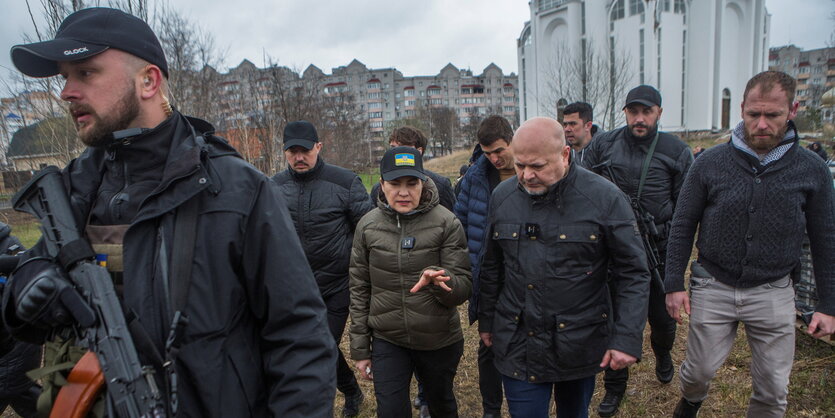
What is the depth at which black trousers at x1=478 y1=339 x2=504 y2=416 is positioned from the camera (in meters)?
3.45

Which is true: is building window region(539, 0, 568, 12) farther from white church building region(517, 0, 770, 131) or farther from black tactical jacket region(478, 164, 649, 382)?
black tactical jacket region(478, 164, 649, 382)

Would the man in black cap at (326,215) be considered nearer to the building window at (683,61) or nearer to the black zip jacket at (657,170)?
the black zip jacket at (657,170)

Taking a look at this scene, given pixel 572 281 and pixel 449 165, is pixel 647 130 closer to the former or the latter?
pixel 572 281

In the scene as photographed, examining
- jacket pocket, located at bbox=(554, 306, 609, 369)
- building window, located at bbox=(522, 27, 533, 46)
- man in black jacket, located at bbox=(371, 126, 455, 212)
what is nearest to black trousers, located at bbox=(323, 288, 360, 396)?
man in black jacket, located at bbox=(371, 126, 455, 212)

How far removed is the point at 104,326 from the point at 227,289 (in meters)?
0.32

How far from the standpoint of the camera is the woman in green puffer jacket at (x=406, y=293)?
9.27 feet

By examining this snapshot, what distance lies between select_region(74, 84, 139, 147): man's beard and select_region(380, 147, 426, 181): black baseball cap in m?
1.66

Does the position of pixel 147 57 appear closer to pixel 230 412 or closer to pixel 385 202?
pixel 230 412

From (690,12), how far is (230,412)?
41206 mm

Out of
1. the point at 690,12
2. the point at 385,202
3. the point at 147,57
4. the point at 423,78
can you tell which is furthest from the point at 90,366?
the point at 423,78

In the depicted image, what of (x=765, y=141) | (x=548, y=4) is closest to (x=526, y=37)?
(x=548, y=4)

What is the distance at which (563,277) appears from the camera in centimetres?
243

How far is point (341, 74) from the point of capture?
93.1m

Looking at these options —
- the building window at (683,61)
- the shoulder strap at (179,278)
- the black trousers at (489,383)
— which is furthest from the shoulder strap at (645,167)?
the building window at (683,61)
